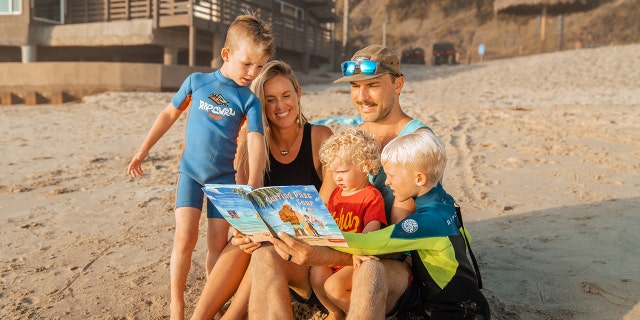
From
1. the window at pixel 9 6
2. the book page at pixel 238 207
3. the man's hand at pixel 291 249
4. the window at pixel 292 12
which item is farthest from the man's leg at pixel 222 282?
the window at pixel 292 12

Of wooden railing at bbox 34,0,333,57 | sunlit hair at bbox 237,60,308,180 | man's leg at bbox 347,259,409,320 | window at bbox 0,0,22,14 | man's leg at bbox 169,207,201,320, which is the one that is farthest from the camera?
window at bbox 0,0,22,14

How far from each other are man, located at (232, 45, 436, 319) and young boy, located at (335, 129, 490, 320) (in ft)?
0.34

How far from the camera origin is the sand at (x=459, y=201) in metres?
3.38

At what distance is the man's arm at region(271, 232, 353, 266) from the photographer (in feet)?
8.07

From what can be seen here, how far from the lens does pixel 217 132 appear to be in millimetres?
3115

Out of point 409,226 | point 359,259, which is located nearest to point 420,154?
point 409,226

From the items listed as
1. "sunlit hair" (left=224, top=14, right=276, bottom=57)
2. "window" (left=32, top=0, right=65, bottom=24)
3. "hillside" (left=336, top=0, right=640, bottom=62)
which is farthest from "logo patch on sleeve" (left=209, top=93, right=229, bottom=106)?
"hillside" (left=336, top=0, right=640, bottom=62)

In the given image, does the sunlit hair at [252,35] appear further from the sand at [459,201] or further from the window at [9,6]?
the window at [9,6]

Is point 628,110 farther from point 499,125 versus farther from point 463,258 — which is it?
Answer: point 463,258

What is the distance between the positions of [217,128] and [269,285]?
984 millimetres

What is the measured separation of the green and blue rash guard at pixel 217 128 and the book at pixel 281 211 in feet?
2.04

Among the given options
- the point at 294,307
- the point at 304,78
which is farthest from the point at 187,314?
the point at 304,78

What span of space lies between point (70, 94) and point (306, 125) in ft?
38.5

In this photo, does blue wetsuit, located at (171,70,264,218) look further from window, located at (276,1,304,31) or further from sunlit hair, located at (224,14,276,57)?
window, located at (276,1,304,31)
